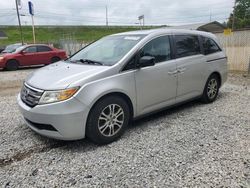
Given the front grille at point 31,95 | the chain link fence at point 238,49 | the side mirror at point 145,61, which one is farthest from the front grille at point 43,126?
the chain link fence at point 238,49

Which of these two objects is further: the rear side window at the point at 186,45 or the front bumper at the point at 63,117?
the rear side window at the point at 186,45

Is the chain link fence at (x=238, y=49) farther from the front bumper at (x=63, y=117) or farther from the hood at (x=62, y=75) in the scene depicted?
the front bumper at (x=63, y=117)

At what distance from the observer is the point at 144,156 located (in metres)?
3.15

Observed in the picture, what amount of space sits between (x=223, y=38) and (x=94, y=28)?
63.6 metres

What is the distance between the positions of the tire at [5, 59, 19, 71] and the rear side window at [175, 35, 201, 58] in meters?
10.7

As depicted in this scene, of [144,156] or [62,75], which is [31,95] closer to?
[62,75]

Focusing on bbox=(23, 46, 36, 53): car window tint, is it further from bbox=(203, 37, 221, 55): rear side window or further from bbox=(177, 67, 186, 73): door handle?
bbox=(177, 67, 186, 73): door handle

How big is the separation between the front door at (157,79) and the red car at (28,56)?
10.8 meters

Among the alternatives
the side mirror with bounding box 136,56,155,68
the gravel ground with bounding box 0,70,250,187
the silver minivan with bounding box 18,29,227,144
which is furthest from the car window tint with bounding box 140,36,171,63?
the gravel ground with bounding box 0,70,250,187

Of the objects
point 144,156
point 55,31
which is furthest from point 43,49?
point 55,31

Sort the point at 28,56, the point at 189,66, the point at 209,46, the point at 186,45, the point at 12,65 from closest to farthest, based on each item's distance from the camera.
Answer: the point at 189,66
the point at 186,45
the point at 209,46
the point at 12,65
the point at 28,56

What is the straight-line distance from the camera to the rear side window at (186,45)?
15.0 ft

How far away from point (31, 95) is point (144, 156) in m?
1.71

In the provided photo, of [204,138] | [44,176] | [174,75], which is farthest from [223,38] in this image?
[44,176]
